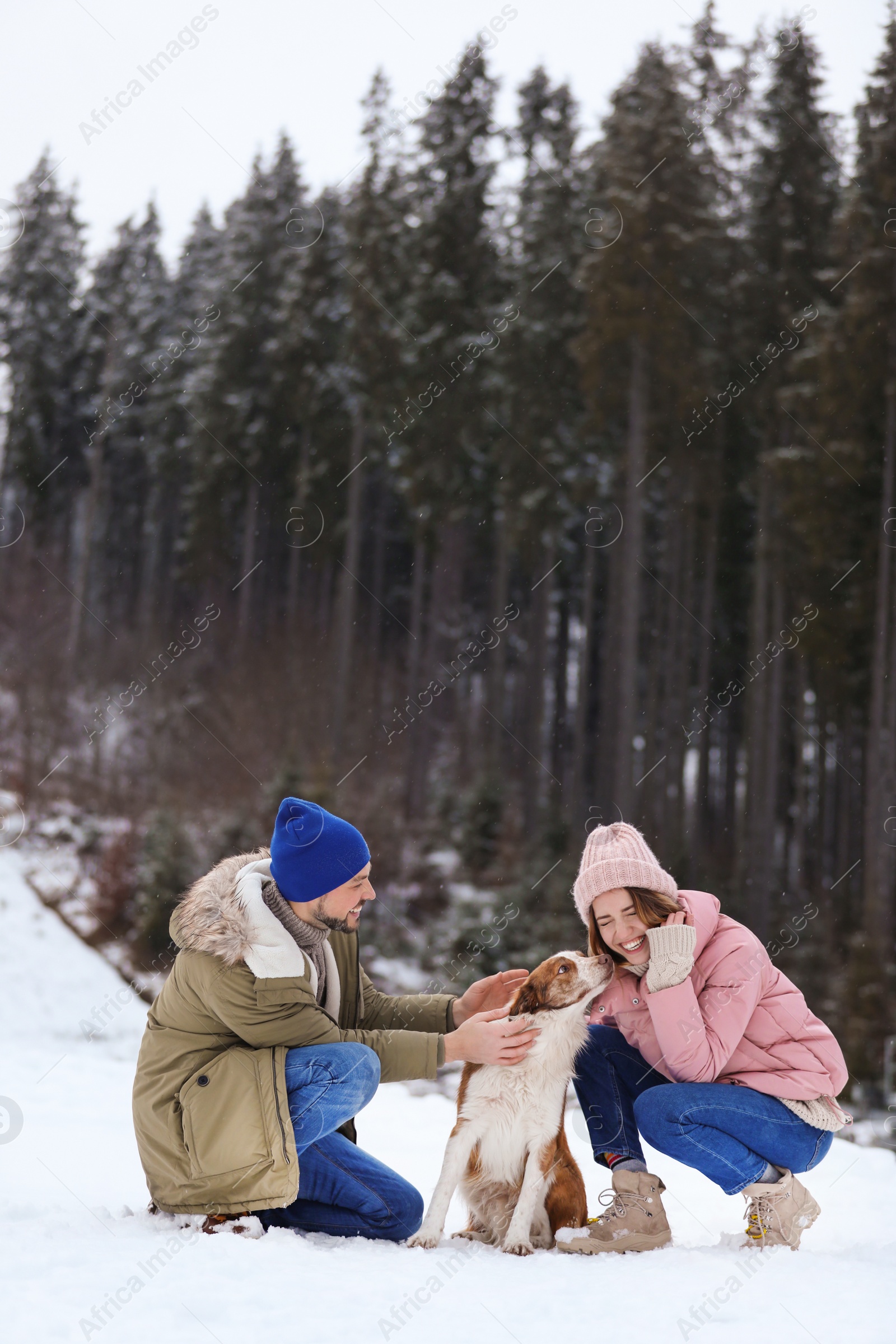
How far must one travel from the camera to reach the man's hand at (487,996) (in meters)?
4.29

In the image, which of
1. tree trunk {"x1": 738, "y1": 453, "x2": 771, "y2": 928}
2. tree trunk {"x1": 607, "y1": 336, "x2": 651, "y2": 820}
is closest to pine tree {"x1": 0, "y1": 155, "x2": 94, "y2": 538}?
tree trunk {"x1": 607, "y1": 336, "x2": 651, "y2": 820}

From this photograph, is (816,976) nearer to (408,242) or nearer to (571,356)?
(571,356)

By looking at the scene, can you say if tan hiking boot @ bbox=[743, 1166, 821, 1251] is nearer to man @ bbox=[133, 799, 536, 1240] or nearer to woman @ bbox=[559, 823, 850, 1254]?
woman @ bbox=[559, 823, 850, 1254]

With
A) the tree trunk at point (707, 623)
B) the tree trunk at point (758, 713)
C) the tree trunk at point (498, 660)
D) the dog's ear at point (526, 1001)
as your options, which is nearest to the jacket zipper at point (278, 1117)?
the dog's ear at point (526, 1001)

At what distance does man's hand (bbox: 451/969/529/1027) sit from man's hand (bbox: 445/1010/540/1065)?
457mm

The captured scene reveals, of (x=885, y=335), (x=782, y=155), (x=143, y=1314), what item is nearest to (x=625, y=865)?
(x=143, y=1314)

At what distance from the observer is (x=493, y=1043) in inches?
148

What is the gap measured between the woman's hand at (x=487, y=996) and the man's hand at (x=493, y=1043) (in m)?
0.45

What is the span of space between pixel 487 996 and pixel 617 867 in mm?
957

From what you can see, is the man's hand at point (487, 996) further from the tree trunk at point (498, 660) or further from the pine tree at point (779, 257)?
the tree trunk at point (498, 660)

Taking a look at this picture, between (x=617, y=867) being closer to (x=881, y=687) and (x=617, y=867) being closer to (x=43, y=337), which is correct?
(x=881, y=687)

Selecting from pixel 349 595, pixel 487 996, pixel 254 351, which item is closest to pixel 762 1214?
pixel 487 996

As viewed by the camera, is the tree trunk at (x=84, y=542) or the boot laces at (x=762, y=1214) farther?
the tree trunk at (x=84, y=542)

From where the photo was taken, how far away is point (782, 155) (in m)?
18.7
